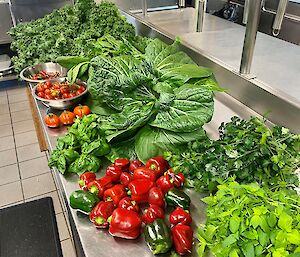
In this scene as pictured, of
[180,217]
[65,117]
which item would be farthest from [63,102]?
[180,217]

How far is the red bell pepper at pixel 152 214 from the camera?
1091mm

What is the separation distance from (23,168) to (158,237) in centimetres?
255

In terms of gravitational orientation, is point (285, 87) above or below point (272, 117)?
above

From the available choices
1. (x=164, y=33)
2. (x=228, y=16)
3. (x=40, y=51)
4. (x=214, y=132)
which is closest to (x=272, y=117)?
(x=214, y=132)

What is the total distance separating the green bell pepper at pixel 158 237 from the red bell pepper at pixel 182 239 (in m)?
0.02

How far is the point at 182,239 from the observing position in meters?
0.99

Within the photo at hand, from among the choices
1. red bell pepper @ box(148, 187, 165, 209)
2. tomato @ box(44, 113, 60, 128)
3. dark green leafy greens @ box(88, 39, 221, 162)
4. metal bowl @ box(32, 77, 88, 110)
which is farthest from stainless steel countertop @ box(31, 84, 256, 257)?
metal bowl @ box(32, 77, 88, 110)

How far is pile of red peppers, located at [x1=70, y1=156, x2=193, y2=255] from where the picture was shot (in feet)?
3.34

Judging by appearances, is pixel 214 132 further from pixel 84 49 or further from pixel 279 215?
pixel 84 49

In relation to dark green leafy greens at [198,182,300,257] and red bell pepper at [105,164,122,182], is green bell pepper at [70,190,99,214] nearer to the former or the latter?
red bell pepper at [105,164,122,182]

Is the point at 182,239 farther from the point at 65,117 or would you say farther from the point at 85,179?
the point at 65,117

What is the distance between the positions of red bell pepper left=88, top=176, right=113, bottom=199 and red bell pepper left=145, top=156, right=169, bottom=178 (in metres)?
0.17

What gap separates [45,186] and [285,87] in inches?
89.8

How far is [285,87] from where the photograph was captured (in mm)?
1544
